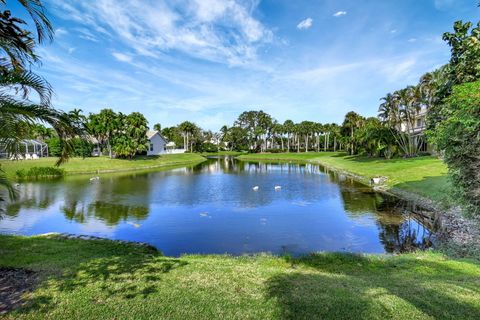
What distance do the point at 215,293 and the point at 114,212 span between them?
1507cm

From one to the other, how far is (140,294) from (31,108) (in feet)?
13.9

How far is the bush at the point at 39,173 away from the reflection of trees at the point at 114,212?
70.1ft

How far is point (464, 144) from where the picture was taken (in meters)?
7.15

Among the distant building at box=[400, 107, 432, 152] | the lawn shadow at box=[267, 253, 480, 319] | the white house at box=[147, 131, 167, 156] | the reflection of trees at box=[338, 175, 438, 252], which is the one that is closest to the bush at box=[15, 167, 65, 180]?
the white house at box=[147, 131, 167, 156]

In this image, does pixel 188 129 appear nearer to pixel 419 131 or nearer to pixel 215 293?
pixel 419 131

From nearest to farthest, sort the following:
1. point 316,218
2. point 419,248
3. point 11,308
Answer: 1. point 11,308
2. point 419,248
3. point 316,218

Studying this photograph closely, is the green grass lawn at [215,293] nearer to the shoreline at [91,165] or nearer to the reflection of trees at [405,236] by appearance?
the reflection of trees at [405,236]

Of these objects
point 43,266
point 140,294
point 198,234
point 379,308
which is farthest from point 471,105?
point 198,234

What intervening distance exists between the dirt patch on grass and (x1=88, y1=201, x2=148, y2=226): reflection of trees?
9.83m

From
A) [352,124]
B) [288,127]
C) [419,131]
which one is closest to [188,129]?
[288,127]

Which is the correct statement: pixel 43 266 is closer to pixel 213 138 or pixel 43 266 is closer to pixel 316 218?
pixel 316 218

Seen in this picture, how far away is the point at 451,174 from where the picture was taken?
8.15 metres

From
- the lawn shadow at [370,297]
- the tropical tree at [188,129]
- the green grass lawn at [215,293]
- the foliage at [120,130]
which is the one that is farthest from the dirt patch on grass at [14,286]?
the tropical tree at [188,129]

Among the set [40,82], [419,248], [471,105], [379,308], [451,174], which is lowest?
[419,248]
